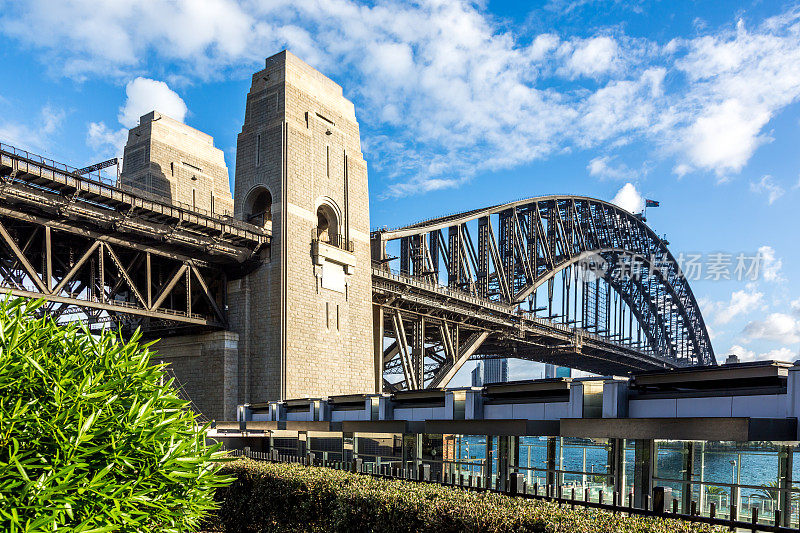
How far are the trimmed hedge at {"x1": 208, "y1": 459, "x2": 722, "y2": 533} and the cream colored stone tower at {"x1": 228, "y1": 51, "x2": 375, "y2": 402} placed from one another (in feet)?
84.2

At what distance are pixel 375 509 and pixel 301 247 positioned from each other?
34719mm

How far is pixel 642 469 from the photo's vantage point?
16.4m

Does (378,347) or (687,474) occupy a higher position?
(687,474)

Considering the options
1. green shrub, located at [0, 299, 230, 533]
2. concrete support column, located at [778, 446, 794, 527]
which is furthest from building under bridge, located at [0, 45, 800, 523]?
green shrub, located at [0, 299, 230, 533]

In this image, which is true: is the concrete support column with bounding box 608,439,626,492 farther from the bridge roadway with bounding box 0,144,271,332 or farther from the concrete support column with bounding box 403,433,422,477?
the bridge roadway with bounding box 0,144,271,332

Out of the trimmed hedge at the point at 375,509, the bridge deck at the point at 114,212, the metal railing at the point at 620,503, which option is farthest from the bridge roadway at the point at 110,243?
the metal railing at the point at 620,503

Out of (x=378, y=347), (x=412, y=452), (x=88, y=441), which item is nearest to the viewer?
(x=88, y=441)

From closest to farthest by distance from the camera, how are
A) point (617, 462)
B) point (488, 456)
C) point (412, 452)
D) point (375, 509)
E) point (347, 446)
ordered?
point (375, 509), point (617, 462), point (488, 456), point (412, 452), point (347, 446)

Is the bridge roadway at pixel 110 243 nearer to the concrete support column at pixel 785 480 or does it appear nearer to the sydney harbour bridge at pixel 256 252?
the sydney harbour bridge at pixel 256 252

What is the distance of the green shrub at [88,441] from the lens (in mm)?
8648

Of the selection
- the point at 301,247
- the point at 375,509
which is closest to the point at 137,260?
the point at 301,247

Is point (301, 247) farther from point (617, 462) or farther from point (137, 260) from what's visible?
point (617, 462)

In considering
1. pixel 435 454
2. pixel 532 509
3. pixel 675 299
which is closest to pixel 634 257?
pixel 675 299

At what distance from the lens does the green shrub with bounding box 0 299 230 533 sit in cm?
865
